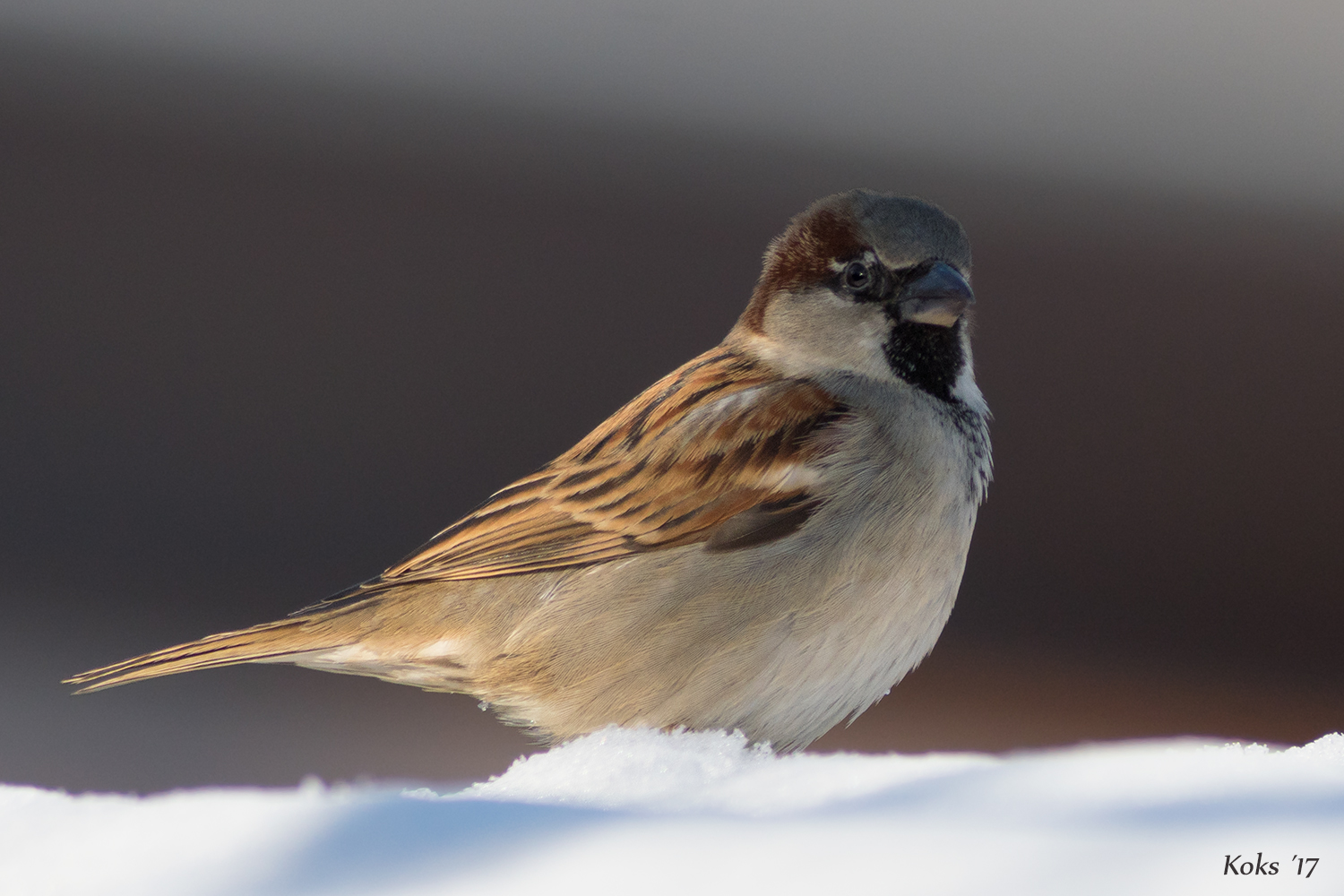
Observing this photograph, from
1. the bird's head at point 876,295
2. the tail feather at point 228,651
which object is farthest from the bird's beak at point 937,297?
the tail feather at point 228,651

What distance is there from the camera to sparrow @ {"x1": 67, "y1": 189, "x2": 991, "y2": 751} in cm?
71

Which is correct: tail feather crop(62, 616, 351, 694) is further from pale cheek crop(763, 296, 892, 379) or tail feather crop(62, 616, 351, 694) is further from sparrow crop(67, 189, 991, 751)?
pale cheek crop(763, 296, 892, 379)

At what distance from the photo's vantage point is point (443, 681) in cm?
83

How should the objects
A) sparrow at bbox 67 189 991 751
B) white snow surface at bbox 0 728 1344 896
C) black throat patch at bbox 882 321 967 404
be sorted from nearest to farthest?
white snow surface at bbox 0 728 1344 896, sparrow at bbox 67 189 991 751, black throat patch at bbox 882 321 967 404

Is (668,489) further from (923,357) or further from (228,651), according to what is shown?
(228,651)

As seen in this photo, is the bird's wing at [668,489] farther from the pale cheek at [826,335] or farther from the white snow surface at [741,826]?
the white snow surface at [741,826]

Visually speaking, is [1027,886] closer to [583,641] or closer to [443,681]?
[583,641]

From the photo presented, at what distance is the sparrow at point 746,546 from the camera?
71 centimetres

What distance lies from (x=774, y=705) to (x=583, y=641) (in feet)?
0.45

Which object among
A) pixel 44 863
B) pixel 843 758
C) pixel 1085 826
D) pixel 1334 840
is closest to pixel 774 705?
pixel 843 758

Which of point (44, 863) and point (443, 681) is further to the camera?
point (443, 681)

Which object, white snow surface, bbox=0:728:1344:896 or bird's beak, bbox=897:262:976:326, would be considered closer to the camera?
white snow surface, bbox=0:728:1344:896

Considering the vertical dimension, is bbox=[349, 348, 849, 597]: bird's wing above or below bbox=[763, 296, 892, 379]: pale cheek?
below

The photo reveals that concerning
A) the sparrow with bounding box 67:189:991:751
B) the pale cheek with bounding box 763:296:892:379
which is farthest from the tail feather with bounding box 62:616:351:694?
the pale cheek with bounding box 763:296:892:379
